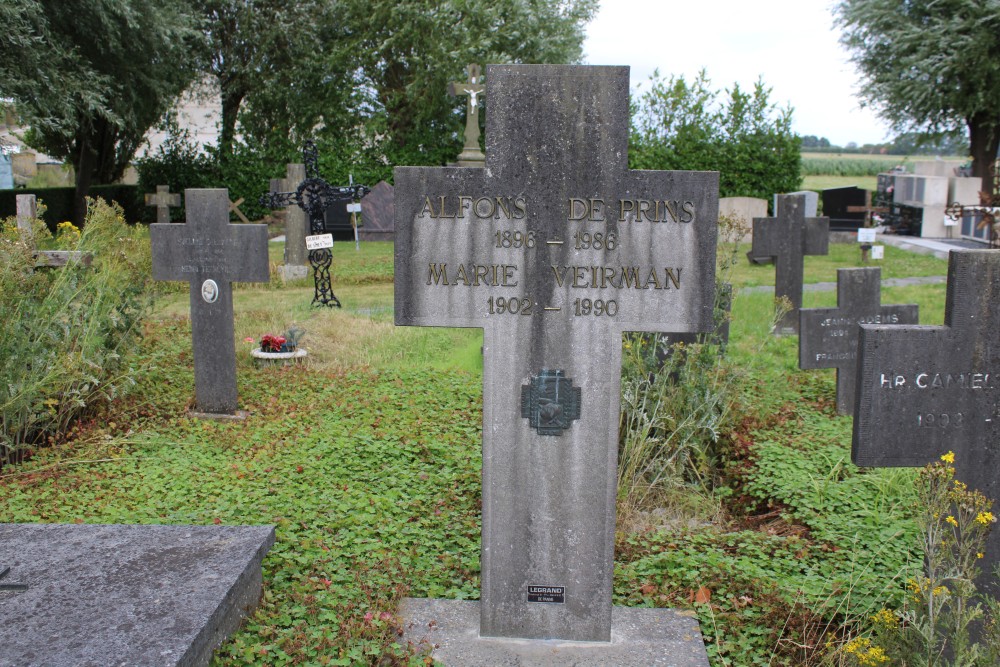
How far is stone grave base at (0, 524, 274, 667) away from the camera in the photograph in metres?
2.97

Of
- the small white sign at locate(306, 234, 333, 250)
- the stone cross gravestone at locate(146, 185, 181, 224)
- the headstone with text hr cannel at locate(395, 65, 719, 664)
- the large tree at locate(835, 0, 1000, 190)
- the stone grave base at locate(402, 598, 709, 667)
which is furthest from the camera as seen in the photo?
the large tree at locate(835, 0, 1000, 190)

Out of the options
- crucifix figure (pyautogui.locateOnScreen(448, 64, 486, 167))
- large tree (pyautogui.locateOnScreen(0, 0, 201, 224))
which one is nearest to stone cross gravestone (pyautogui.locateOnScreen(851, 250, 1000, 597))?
large tree (pyautogui.locateOnScreen(0, 0, 201, 224))

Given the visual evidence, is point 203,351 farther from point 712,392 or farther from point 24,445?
point 712,392

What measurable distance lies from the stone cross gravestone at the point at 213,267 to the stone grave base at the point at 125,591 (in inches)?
119

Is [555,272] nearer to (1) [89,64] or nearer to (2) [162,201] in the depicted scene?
(1) [89,64]

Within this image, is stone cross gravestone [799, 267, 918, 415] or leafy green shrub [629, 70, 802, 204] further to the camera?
leafy green shrub [629, 70, 802, 204]

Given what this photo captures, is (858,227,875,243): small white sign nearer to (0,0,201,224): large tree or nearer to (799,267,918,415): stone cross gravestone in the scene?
(799,267,918,415): stone cross gravestone

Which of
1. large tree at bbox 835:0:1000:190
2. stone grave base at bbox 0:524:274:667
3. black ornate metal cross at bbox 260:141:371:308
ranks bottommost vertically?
stone grave base at bbox 0:524:274:667

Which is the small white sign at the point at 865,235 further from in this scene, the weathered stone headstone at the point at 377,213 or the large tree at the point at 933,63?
the weathered stone headstone at the point at 377,213

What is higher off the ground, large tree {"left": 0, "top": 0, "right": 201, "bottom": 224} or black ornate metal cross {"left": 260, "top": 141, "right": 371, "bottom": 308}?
large tree {"left": 0, "top": 0, "right": 201, "bottom": 224}

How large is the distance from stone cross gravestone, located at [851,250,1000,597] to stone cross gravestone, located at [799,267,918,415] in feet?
12.3

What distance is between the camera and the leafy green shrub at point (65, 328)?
5801 mm

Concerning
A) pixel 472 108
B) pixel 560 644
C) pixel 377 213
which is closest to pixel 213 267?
pixel 560 644

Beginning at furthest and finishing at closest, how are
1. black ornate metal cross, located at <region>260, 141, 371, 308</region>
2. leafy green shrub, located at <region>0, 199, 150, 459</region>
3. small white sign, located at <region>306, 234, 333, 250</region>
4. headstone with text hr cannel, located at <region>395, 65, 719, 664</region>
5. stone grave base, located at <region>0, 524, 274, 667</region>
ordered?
black ornate metal cross, located at <region>260, 141, 371, 308</region>, small white sign, located at <region>306, 234, 333, 250</region>, leafy green shrub, located at <region>0, 199, 150, 459</region>, headstone with text hr cannel, located at <region>395, 65, 719, 664</region>, stone grave base, located at <region>0, 524, 274, 667</region>
